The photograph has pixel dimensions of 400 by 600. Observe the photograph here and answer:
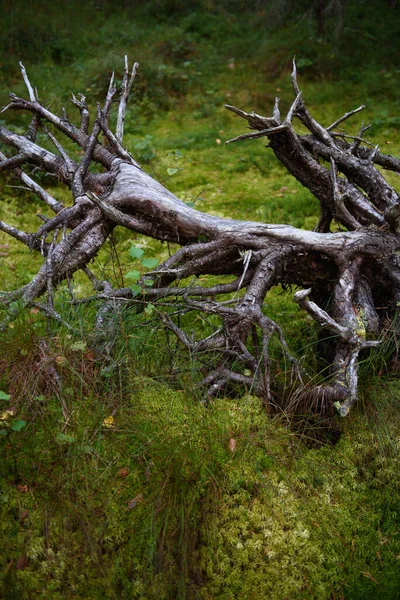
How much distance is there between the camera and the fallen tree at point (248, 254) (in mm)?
3191

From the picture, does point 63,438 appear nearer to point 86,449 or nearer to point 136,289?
point 86,449

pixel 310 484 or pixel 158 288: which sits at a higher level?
pixel 158 288

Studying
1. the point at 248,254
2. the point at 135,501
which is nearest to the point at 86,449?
the point at 135,501

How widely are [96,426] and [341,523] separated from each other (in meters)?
1.39

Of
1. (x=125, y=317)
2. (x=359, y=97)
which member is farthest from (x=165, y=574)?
(x=359, y=97)

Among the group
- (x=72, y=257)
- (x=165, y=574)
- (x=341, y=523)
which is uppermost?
(x=72, y=257)

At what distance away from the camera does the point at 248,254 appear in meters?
3.54

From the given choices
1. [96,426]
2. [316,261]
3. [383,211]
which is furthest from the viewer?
[383,211]

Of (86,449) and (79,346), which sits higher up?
(79,346)

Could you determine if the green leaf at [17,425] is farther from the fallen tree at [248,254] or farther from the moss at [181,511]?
the fallen tree at [248,254]

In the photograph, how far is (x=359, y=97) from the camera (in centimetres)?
880

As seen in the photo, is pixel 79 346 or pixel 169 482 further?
pixel 79 346

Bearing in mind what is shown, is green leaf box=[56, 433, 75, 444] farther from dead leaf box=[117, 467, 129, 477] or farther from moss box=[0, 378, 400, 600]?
dead leaf box=[117, 467, 129, 477]

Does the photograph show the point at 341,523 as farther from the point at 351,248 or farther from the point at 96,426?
the point at 351,248
